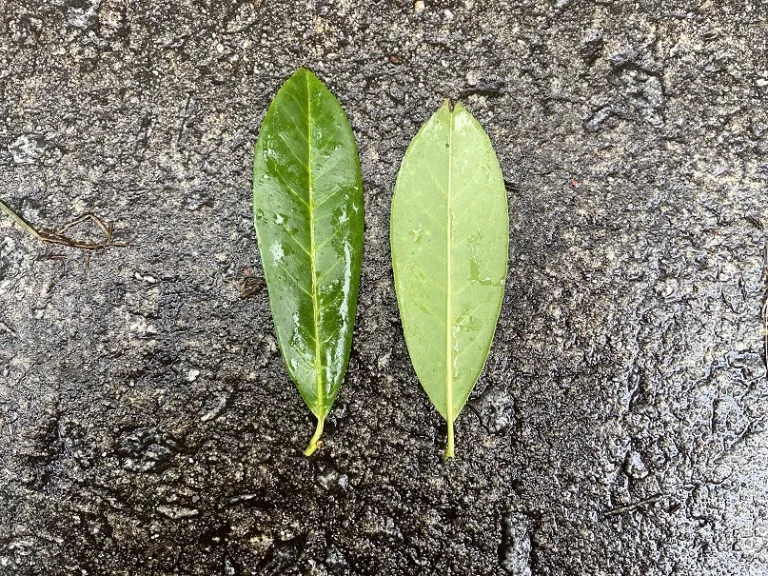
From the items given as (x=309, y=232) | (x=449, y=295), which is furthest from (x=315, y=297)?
(x=449, y=295)

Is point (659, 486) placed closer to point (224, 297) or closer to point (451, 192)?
point (451, 192)

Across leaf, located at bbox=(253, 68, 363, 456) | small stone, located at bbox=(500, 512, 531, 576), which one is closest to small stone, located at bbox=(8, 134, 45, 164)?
leaf, located at bbox=(253, 68, 363, 456)

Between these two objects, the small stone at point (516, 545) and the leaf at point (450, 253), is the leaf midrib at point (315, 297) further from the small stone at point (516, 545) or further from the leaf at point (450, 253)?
the small stone at point (516, 545)

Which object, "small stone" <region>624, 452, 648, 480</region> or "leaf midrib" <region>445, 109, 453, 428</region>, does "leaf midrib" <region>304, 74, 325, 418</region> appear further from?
"small stone" <region>624, 452, 648, 480</region>

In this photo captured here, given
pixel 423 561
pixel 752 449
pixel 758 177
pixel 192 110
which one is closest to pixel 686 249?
pixel 758 177

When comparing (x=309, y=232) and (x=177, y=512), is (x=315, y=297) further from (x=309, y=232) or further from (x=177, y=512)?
(x=177, y=512)

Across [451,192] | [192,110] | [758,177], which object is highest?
[192,110]

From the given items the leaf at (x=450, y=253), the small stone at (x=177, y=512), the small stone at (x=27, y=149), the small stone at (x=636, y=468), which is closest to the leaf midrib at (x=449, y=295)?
the leaf at (x=450, y=253)
